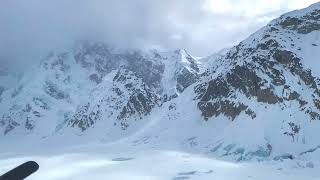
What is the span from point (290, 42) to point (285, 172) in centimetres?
5013

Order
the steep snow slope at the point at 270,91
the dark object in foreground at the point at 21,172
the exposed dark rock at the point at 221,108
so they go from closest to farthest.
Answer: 1. the dark object in foreground at the point at 21,172
2. the steep snow slope at the point at 270,91
3. the exposed dark rock at the point at 221,108

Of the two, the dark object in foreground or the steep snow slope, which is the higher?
the steep snow slope

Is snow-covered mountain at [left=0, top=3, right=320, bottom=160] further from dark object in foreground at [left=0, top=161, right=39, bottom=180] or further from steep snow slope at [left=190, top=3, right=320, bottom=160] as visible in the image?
dark object in foreground at [left=0, top=161, right=39, bottom=180]

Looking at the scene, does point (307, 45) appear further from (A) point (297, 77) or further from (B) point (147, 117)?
(B) point (147, 117)

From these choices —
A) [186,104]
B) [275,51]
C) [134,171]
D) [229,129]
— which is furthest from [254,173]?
[186,104]

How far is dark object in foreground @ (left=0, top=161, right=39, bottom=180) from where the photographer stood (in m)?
3.61

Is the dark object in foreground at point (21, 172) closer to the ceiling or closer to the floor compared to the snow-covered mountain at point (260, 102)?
closer to the floor

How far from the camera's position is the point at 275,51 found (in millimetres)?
128000

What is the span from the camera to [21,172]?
144 inches

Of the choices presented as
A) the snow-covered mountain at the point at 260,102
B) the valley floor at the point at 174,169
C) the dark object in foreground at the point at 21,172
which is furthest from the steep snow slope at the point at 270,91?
the dark object in foreground at the point at 21,172

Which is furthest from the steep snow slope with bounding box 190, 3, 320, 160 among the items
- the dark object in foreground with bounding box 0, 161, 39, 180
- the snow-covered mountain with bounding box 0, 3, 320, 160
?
the dark object in foreground with bounding box 0, 161, 39, 180

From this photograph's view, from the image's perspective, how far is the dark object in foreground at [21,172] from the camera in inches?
142

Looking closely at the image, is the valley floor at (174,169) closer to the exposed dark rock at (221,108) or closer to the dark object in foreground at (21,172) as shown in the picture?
the exposed dark rock at (221,108)

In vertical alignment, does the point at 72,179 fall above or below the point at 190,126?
below
